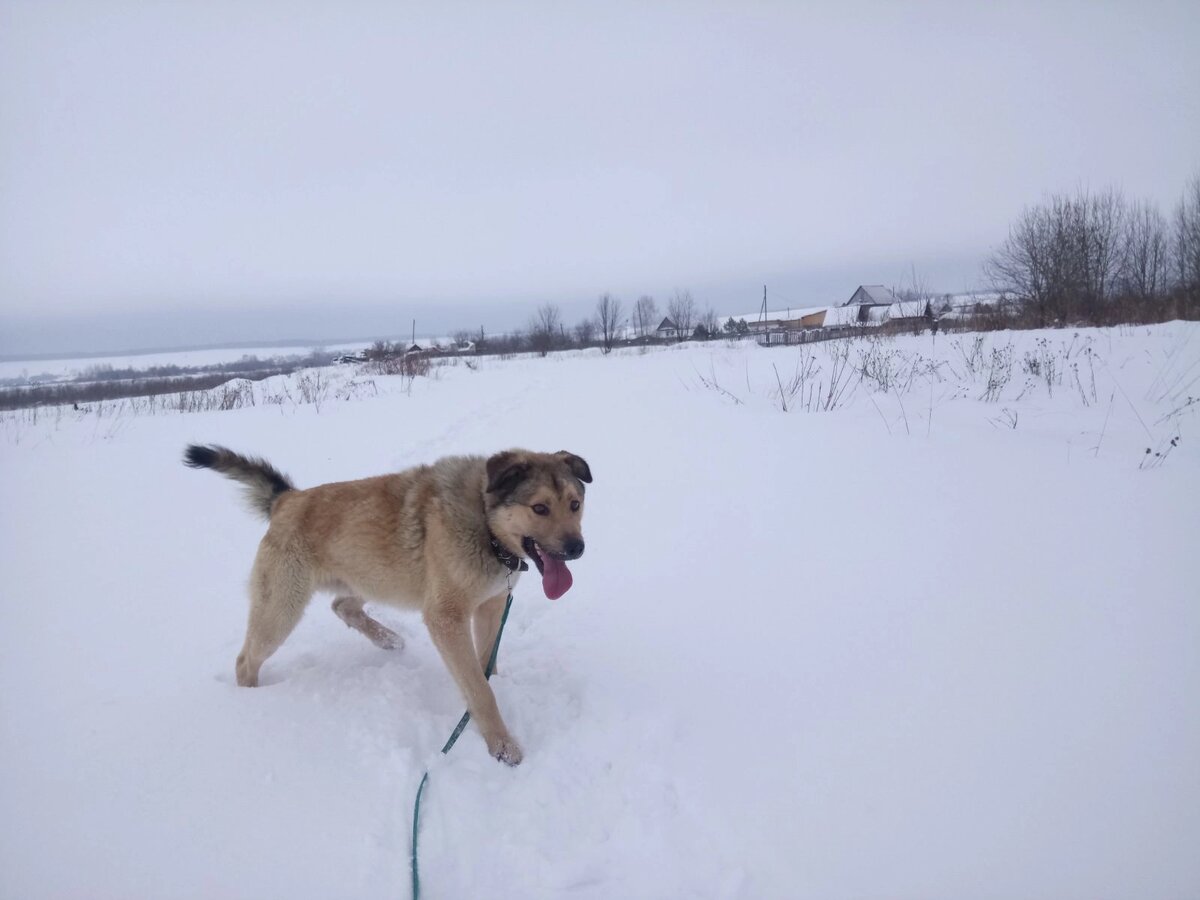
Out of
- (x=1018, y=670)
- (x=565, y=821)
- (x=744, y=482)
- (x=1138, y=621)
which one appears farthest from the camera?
(x=744, y=482)

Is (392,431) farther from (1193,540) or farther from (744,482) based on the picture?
(1193,540)

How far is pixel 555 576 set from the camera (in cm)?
321

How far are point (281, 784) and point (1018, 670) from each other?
3.71m

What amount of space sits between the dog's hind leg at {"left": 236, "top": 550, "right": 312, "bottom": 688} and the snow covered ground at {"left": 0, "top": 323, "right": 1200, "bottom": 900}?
185 mm

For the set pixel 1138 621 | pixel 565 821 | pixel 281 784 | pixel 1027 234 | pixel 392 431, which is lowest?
pixel 565 821

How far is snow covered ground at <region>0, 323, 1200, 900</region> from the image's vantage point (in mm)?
2123

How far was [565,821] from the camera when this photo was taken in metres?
2.54

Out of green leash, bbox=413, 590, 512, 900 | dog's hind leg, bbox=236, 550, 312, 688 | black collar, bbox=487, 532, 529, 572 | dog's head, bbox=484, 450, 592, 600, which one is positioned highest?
dog's head, bbox=484, 450, 592, 600

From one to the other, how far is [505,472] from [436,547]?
0.64 meters

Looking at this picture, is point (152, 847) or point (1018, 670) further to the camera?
point (1018, 670)

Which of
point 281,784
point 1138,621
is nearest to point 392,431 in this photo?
point 281,784

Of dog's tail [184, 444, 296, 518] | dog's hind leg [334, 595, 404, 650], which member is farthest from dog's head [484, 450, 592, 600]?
dog's tail [184, 444, 296, 518]

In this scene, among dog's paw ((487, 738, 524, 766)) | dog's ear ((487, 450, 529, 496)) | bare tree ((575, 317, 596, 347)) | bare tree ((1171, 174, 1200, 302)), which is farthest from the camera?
bare tree ((575, 317, 596, 347))

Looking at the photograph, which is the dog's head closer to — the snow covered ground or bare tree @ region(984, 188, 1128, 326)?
the snow covered ground
